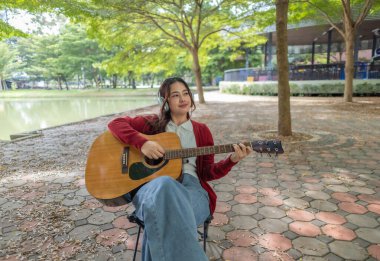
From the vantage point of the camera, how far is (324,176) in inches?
161

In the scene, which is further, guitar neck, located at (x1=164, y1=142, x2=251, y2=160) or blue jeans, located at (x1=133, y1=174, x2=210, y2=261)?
guitar neck, located at (x1=164, y1=142, x2=251, y2=160)

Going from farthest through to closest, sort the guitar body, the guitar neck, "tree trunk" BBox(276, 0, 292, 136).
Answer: "tree trunk" BBox(276, 0, 292, 136) < the guitar neck < the guitar body

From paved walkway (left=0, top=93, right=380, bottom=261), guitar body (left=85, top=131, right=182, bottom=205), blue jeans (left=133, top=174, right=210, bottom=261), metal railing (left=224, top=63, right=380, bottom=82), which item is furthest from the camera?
metal railing (left=224, top=63, right=380, bottom=82)

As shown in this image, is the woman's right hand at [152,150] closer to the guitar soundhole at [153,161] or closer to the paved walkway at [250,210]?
the guitar soundhole at [153,161]

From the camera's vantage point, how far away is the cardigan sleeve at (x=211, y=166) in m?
2.22

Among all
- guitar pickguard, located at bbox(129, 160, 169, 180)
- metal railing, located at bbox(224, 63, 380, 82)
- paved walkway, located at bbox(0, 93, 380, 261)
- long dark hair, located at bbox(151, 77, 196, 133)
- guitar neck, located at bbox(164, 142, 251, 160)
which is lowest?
paved walkway, located at bbox(0, 93, 380, 261)

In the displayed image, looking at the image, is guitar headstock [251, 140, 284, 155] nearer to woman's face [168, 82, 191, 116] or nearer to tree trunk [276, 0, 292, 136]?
woman's face [168, 82, 191, 116]

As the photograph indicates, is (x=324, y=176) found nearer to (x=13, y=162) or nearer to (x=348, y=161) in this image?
(x=348, y=161)

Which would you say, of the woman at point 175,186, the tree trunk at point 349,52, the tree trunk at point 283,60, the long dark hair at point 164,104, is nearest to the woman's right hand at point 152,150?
the woman at point 175,186

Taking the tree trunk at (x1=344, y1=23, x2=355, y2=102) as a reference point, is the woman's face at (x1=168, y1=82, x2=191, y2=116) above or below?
below

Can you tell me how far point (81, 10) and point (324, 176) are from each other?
777cm

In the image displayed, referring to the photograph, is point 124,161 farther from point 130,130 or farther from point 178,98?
point 178,98

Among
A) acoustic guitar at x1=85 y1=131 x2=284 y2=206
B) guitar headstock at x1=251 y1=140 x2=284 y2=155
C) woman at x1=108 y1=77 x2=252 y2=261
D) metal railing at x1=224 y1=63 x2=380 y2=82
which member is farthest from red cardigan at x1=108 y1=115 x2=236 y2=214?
metal railing at x1=224 y1=63 x2=380 y2=82

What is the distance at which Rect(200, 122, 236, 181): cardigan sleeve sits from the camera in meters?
2.22
